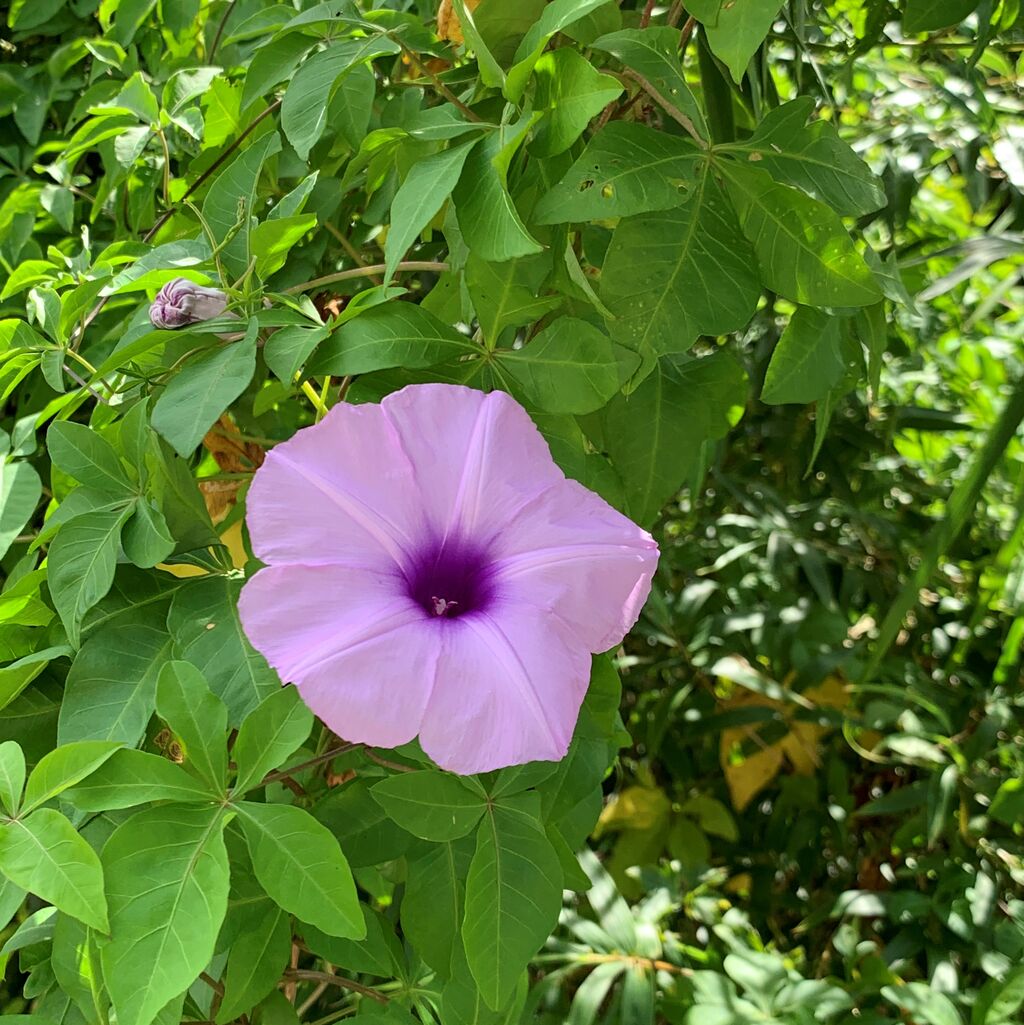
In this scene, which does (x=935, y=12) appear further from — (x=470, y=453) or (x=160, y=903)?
(x=160, y=903)

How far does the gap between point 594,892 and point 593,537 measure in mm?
1023

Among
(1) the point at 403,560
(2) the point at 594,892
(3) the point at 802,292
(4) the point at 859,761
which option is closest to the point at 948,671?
(4) the point at 859,761

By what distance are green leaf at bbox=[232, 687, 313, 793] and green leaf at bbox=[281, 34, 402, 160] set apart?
1.12 feet

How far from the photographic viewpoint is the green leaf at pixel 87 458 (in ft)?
1.90

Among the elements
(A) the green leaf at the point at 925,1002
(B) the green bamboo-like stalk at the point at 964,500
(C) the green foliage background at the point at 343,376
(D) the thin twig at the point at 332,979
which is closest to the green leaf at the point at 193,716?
(C) the green foliage background at the point at 343,376

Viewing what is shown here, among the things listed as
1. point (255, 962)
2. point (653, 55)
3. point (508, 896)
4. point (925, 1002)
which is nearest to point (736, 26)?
point (653, 55)

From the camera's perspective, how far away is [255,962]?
59cm

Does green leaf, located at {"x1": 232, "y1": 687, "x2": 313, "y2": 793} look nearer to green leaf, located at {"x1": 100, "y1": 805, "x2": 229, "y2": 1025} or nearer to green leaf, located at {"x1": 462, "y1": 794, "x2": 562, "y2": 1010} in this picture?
green leaf, located at {"x1": 100, "y1": 805, "x2": 229, "y2": 1025}

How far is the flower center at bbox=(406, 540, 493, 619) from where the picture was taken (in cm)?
54

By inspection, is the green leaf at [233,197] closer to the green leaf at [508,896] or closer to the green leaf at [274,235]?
the green leaf at [274,235]

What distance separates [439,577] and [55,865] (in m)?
0.24

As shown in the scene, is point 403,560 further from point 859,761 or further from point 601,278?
point 859,761

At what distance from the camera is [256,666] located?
56 cm

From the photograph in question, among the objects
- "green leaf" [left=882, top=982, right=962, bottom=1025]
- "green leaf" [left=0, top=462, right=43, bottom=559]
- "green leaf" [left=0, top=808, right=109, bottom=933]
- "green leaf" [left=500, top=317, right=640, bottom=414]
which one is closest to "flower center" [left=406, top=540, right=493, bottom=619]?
"green leaf" [left=500, top=317, right=640, bottom=414]
